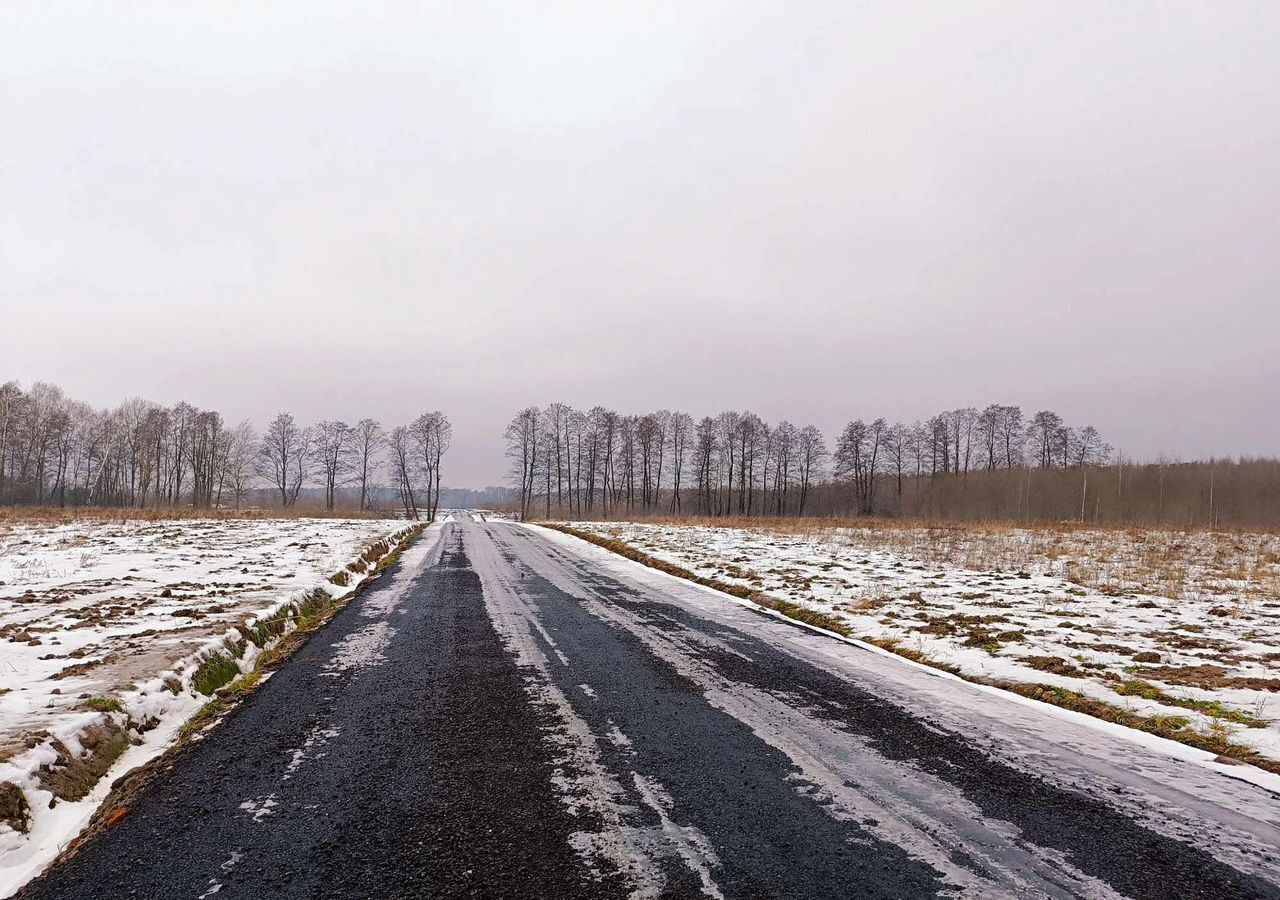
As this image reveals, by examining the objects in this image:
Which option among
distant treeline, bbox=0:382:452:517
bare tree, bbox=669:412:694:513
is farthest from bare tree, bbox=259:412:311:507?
bare tree, bbox=669:412:694:513

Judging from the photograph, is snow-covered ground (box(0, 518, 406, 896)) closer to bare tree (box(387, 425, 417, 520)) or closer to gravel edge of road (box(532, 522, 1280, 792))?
gravel edge of road (box(532, 522, 1280, 792))

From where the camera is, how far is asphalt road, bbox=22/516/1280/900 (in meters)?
2.73

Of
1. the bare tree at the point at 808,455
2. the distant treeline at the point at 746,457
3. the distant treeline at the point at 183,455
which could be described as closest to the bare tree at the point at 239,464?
the distant treeline at the point at 183,455

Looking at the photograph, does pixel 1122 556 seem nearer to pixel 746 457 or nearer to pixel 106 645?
pixel 106 645

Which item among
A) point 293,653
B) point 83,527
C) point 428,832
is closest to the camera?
point 428,832

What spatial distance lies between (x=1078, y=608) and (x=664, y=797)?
10.3 meters

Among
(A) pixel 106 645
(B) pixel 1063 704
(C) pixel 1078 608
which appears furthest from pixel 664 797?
(C) pixel 1078 608

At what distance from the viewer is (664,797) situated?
3.51m

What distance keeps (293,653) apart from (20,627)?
3442mm

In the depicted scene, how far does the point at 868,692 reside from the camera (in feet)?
19.0

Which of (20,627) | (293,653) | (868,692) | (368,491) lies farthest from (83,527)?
(368,491)

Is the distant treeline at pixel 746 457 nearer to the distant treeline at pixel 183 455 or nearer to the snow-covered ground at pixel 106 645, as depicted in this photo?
the distant treeline at pixel 183 455

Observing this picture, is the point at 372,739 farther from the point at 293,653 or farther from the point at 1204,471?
the point at 1204,471

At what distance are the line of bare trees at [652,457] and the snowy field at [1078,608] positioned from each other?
44.1 m
